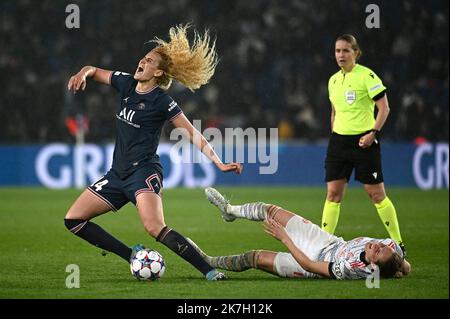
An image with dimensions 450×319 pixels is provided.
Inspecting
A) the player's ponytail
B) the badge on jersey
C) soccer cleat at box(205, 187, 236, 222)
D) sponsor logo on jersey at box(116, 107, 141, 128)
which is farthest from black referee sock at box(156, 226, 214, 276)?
the badge on jersey

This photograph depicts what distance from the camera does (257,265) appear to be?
24.5 feet

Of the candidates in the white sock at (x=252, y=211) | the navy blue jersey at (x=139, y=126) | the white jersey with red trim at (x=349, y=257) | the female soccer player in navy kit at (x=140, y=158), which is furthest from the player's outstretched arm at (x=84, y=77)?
the white jersey with red trim at (x=349, y=257)

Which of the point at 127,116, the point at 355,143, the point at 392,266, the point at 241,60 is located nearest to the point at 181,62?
the point at 127,116

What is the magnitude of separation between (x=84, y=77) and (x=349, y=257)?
2.58 m

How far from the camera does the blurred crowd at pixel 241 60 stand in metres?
19.5

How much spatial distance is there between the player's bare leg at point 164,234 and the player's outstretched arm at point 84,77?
1.04 metres

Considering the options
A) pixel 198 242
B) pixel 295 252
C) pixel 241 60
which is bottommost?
pixel 198 242

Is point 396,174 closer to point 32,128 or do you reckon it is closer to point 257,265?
point 32,128

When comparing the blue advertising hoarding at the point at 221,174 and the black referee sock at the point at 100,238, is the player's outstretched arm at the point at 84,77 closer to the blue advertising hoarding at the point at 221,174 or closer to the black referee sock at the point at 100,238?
the black referee sock at the point at 100,238

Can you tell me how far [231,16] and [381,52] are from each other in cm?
388

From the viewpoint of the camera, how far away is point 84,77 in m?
7.64

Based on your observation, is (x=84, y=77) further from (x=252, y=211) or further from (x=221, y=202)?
(x=252, y=211)

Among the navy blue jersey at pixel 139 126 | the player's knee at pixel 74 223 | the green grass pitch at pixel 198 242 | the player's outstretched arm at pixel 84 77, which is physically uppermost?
the player's outstretched arm at pixel 84 77

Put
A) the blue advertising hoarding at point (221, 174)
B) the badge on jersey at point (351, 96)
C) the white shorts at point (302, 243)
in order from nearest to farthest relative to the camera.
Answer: the white shorts at point (302, 243), the badge on jersey at point (351, 96), the blue advertising hoarding at point (221, 174)
